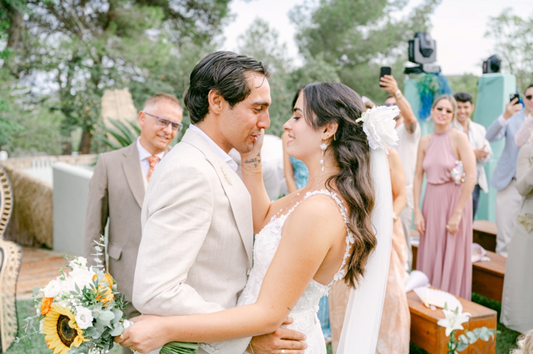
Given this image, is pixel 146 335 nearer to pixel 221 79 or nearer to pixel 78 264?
pixel 78 264

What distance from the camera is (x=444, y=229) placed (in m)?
4.80

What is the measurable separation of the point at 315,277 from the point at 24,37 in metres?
13.8

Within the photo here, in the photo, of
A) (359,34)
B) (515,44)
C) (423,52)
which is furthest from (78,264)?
(515,44)

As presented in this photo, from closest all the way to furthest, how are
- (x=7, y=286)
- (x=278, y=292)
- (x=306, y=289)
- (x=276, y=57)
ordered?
(x=278, y=292), (x=306, y=289), (x=7, y=286), (x=276, y=57)

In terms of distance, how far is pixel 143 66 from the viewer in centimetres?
1382

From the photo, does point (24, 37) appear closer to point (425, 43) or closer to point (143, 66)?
point (143, 66)

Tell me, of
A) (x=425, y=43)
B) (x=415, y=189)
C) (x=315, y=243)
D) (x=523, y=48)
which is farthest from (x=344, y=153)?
(x=523, y=48)

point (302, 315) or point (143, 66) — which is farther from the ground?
point (143, 66)

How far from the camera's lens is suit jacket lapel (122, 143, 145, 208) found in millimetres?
2966

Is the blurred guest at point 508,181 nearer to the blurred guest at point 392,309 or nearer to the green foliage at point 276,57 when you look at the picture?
the blurred guest at point 392,309

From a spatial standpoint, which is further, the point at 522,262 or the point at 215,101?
the point at 522,262

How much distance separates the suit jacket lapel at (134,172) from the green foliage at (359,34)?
50.8 ft

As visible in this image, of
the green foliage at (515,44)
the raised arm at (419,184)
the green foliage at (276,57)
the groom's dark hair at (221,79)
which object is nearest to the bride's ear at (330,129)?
the groom's dark hair at (221,79)

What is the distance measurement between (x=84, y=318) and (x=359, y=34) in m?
18.5
